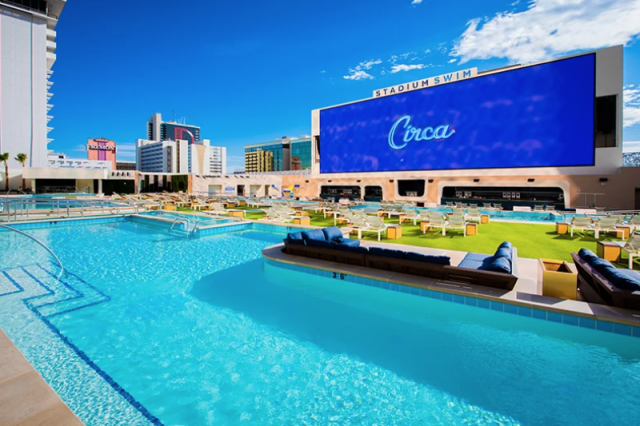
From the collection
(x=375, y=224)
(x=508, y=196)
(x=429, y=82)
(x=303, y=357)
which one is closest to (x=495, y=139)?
(x=508, y=196)

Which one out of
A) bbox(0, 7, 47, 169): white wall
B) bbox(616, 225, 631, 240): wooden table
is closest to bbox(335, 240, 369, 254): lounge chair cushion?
bbox(616, 225, 631, 240): wooden table

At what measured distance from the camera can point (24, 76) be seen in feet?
152

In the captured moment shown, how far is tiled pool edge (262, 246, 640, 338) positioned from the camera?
13.7 ft

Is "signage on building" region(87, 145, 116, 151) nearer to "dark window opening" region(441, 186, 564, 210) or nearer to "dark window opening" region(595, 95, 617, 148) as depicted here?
"dark window opening" region(441, 186, 564, 210)

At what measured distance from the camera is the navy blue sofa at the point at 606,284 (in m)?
4.24

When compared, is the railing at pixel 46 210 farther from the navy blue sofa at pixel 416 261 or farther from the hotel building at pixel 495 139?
the hotel building at pixel 495 139

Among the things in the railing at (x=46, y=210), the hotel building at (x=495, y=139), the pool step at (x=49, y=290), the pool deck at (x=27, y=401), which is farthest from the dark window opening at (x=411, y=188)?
the pool deck at (x=27, y=401)

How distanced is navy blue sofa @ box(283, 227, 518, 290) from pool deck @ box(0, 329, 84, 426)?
514 centimetres

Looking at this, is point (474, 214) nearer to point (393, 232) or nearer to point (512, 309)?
point (393, 232)

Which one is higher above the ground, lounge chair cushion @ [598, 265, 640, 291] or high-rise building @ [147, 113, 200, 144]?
high-rise building @ [147, 113, 200, 144]

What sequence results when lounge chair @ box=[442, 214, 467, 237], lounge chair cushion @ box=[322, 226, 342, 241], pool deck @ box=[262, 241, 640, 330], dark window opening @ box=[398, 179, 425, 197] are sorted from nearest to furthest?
pool deck @ box=[262, 241, 640, 330] < lounge chair cushion @ box=[322, 226, 342, 241] < lounge chair @ box=[442, 214, 467, 237] < dark window opening @ box=[398, 179, 425, 197]

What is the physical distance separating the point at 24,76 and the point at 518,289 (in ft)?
212

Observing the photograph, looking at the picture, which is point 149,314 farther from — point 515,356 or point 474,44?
point 474,44

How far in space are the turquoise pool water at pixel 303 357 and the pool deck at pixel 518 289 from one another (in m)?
0.23
